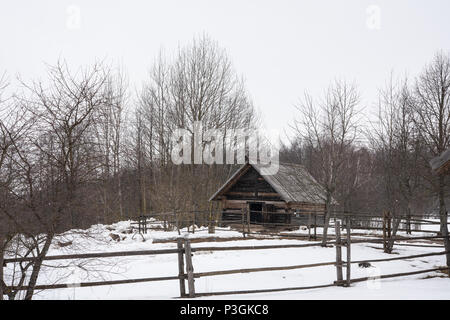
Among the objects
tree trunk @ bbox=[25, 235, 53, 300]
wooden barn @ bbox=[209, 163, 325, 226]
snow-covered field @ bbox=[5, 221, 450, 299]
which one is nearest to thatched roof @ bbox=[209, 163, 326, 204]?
wooden barn @ bbox=[209, 163, 325, 226]

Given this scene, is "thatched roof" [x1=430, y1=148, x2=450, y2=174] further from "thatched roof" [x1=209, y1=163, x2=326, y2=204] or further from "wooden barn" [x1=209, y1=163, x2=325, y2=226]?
"wooden barn" [x1=209, y1=163, x2=325, y2=226]

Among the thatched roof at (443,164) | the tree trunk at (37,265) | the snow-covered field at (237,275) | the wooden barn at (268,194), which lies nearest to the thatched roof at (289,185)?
the wooden barn at (268,194)

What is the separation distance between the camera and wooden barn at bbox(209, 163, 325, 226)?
22608mm

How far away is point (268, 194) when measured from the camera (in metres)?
23.7

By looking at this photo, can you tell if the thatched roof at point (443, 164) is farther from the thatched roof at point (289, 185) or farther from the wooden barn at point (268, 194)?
the wooden barn at point (268, 194)

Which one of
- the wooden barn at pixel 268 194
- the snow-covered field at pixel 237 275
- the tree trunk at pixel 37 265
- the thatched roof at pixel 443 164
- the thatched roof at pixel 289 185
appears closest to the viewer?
the tree trunk at pixel 37 265

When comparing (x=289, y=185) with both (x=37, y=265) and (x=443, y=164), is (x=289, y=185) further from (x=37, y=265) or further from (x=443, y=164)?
(x=37, y=265)

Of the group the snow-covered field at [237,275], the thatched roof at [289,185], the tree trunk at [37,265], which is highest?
the thatched roof at [289,185]

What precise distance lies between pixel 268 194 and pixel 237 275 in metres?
12.1

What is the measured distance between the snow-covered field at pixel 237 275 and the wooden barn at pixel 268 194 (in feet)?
14.2

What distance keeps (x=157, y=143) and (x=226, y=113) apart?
6212 millimetres

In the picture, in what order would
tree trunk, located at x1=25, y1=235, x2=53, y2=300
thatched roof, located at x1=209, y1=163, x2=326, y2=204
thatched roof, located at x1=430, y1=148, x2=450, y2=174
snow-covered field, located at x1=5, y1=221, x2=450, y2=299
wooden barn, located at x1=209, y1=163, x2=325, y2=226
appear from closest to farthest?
tree trunk, located at x1=25, y1=235, x2=53, y2=300
snow-covered field, located at x1=5, y1=221, x2=450, y2=299
thatched roof, located at x1=430, y1=148, x2=450, y2=174
thatched roof, located at x1=209, y1=163, x2=326, y2=204
wooden barn, located at x1=209, y1=163, x2=325, y2=226

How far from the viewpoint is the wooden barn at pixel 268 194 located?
2261 centimetres
